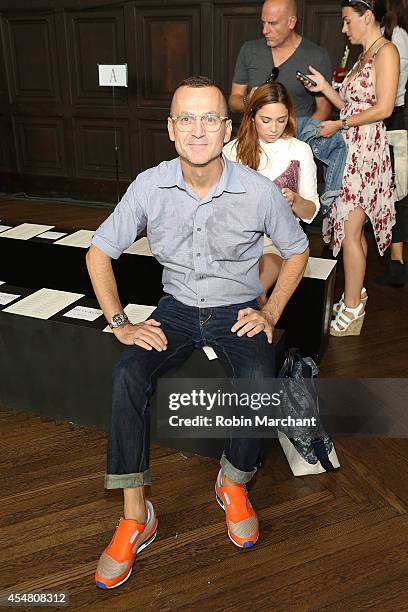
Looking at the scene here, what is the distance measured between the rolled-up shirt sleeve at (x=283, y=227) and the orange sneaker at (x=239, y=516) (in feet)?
2.47

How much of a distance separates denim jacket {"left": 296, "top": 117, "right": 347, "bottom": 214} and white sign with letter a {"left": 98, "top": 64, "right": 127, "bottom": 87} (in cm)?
214

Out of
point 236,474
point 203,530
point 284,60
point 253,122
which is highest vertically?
point 284,60

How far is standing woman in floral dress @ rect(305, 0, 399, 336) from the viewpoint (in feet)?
8.66

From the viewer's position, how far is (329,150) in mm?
2863

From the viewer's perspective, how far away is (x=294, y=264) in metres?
1.92

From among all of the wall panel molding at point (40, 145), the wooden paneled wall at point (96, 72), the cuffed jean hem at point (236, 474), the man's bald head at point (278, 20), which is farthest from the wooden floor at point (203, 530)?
the wall panel molding at point (40, 145)

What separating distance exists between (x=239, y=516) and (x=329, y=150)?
1.83 meters

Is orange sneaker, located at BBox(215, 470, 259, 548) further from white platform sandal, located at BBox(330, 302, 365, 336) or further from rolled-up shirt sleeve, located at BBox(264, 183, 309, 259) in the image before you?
white platform sandal, located at BBox(330, 302, 365, 336)

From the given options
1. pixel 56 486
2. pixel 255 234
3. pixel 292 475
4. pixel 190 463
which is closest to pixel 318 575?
pixel 292 475

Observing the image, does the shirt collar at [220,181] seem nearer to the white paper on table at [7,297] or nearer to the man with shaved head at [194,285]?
the man with shaved head at [194,285]

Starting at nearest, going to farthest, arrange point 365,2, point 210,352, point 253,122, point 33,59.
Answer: point 210,352, point 253,122, point 365,2, point 33,59

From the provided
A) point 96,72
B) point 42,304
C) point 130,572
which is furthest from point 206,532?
point 96,72

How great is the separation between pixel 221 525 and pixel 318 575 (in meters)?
0.32

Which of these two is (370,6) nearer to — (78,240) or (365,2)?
(365,2)
